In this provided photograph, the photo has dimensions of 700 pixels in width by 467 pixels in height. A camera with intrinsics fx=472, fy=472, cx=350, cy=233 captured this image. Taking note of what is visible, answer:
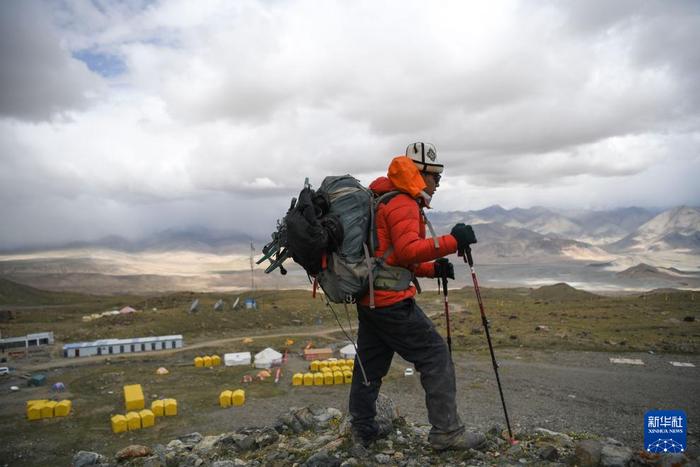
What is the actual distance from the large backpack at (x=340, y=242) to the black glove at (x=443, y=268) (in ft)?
1.90

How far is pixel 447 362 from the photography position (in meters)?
5.46

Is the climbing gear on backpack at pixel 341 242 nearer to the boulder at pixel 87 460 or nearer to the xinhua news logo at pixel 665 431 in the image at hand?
the xinhua news logo at pixel 665 431

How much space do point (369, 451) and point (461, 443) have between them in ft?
4.12

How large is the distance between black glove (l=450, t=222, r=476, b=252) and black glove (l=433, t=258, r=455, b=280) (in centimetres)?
77

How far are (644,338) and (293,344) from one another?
19.9 meters

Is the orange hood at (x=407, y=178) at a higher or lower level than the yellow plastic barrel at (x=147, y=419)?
higher

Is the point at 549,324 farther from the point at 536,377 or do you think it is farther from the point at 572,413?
the point at 572,413

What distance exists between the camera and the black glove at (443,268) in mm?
5754

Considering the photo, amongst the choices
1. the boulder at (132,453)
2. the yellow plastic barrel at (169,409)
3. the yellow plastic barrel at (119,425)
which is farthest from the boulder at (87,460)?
the yellow plastic barrel at (169,409)

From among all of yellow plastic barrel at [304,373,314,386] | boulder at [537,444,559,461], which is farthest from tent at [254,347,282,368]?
boulder at [537,444,559,461]

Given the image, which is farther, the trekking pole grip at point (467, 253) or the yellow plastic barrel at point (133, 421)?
the yellow plastic barrel at point (133, 421)

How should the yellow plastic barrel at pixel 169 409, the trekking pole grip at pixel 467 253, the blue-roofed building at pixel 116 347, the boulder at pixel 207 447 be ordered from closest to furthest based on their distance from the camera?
the trekking pole grip at pixel 467 253 → the boulder at pixel 207 447 → the yellow plastic barrel at pixel 169 409 → the blue-roofed building at pixel 116 347

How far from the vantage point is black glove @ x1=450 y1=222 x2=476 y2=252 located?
4.95 m

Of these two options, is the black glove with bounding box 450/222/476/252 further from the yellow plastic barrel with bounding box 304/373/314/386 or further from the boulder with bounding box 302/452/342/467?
the yellow plastic barrel with bounding box 304/373/314/386
